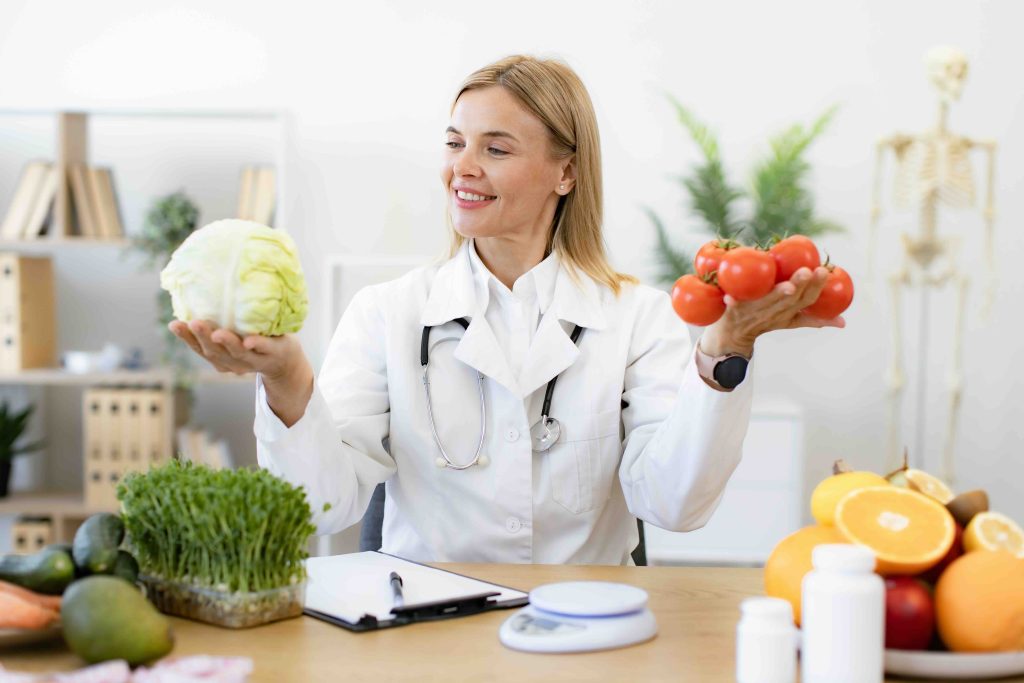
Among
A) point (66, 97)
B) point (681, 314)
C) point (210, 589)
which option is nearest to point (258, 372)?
point (210, 589)

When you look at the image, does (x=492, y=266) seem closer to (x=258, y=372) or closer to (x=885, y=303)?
(x=258, y=372)

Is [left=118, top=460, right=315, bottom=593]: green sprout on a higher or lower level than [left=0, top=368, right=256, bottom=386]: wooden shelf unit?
higher

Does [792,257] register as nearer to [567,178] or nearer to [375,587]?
[375,587]

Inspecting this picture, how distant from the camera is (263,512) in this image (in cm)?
129

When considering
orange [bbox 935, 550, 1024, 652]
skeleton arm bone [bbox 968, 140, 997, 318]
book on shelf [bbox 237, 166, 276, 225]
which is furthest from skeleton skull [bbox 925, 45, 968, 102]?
orange [bbox 935, 550, 1024, 652]

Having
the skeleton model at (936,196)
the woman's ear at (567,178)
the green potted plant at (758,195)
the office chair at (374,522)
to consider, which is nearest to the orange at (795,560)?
the office chair at (374,522)

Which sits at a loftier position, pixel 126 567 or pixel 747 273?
pixel 747 273

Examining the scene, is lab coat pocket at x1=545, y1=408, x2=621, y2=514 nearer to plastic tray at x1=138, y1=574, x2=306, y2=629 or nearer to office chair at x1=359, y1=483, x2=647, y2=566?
office chair at x1=359, y1=483, x2=647, y2=566

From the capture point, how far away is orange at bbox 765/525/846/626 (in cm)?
125

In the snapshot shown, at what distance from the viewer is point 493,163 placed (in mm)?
2100

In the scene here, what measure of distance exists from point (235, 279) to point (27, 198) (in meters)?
3.10

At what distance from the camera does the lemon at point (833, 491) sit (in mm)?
1279

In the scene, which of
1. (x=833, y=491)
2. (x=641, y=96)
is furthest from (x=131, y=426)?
(x=833, y=491)

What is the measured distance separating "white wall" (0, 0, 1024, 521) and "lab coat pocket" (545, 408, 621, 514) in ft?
8.85
